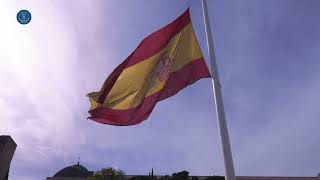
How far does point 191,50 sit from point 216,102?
218 centimetres

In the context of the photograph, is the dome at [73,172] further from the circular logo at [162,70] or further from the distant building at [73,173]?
the circular logo at [162,70]

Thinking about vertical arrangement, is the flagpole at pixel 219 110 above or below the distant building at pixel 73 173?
below

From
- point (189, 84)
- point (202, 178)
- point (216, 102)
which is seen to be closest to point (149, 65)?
point (189, 84)

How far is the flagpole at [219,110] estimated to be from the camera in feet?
30.3

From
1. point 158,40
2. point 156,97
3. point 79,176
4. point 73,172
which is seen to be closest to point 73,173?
point 73,172

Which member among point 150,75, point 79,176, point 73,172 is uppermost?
point 73,172

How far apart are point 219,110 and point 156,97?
7.35 ft

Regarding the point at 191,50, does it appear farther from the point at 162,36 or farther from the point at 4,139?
the point at 4,139

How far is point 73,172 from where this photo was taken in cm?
9219

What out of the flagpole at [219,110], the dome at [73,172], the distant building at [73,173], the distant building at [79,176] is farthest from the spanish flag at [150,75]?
the dome at [73,172]

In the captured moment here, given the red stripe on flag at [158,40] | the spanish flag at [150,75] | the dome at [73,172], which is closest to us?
the spanish flag at [150,75]

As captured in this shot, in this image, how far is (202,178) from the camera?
260ft

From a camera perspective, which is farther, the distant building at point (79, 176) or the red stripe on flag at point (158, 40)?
the distant building at point (79, 176)

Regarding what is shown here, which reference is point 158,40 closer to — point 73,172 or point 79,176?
point 79,176
